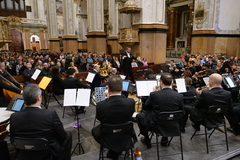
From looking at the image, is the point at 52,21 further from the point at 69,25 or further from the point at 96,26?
the point at 96,26

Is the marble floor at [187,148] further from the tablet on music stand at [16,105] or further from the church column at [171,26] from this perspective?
the church column at [171,26]

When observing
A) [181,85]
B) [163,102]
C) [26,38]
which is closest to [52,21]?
[26,38]

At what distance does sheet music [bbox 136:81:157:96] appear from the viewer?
4.50 metres

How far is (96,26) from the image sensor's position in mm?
15172

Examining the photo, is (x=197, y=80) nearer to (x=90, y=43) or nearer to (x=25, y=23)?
(x=90, y=43)

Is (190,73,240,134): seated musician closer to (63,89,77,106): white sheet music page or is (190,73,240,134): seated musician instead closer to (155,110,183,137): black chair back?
(155,110,183,137): black chair back

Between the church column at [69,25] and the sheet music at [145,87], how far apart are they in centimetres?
1520

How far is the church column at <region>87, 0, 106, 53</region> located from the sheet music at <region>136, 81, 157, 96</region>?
11.2 m

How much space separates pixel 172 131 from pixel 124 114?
1.08m

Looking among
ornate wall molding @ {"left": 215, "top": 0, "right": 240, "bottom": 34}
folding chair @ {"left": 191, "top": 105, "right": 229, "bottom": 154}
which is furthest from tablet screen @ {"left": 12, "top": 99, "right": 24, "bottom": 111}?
ornate wall molding @ {"left": 215, "top": 0, "right": 240, "bottom": 34}

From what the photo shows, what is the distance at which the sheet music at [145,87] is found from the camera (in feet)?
14.8

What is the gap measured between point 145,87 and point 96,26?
11.8 m

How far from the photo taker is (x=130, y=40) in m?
11.5

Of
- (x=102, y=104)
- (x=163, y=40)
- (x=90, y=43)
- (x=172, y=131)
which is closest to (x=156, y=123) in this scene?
(x=172, y=131)
